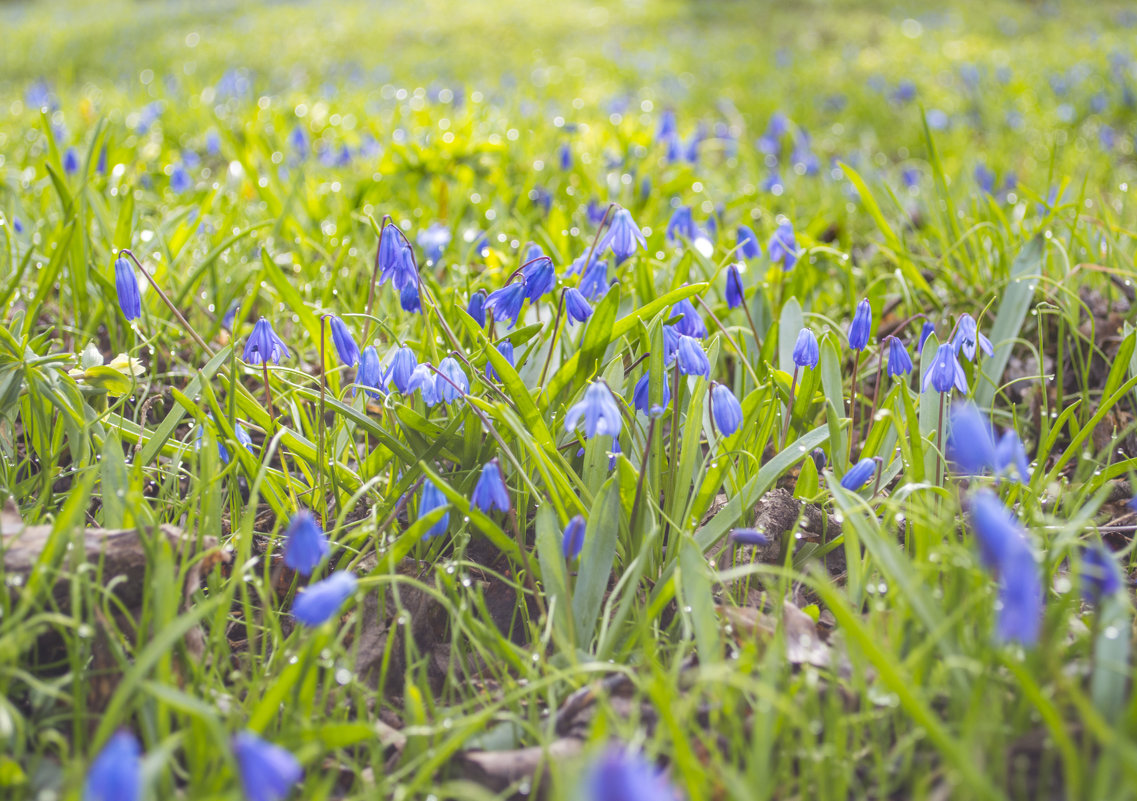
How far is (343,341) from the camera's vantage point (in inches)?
73.2

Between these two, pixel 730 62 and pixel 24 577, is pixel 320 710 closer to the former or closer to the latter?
pixel 24 577

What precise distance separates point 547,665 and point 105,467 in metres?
0.88

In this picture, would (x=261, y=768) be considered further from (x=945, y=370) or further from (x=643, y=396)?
(x=945, y=370)

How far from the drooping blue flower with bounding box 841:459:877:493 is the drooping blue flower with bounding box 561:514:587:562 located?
55cm

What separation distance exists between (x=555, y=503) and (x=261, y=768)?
0.85m

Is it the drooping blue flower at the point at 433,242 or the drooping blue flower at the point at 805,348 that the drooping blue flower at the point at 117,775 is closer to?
the drooping blue flower at the point at 805,348

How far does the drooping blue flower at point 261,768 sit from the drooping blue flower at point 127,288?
1.27m

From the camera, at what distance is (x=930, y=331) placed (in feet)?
6.25

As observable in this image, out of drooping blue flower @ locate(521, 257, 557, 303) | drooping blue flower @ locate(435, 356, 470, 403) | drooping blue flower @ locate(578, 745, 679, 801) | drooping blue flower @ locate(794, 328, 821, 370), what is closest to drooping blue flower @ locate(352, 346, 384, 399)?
drooping blue flower @ locate(435, 356, 470, 403)

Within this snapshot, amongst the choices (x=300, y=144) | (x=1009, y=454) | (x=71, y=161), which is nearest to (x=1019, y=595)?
(x=1009, y=454)

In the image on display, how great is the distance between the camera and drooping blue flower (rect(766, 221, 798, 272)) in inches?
96.9

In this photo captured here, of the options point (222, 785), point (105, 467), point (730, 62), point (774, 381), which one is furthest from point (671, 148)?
point (730, 62)

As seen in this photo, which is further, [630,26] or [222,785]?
[630,26]

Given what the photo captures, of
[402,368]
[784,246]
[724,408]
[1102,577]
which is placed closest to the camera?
[1102,577]
